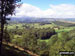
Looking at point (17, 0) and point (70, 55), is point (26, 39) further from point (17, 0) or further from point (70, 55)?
point (70, 55)

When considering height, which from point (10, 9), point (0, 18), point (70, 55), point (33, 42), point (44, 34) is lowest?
point (44, 34)

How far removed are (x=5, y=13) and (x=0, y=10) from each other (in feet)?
2.44

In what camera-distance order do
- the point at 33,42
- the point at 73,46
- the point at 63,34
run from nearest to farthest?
the point at 73,46 → the point at 33,42 → the point at 63,34

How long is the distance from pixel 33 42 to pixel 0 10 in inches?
1735

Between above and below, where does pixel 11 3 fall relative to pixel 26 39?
above

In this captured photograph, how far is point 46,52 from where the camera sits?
6303 centimetres

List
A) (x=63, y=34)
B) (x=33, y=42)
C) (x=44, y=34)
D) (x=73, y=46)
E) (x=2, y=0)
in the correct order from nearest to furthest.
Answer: (x=2, y=0)
(x=73, y=46)
(x=33, y=42)
(x=63, y=34)
(x=44, y=34)

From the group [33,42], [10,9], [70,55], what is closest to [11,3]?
[10,9]

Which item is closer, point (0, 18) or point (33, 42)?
point (0, 18)

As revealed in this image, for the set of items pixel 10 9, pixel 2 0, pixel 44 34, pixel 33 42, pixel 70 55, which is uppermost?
pixel 2 0

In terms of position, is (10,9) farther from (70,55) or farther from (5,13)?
(70,55)

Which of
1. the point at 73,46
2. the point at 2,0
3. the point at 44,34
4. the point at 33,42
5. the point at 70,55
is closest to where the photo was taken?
the point at 70,55

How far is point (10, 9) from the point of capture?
18562 mm

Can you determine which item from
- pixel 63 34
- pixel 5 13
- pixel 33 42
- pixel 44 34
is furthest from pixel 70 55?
pixel 44 34
